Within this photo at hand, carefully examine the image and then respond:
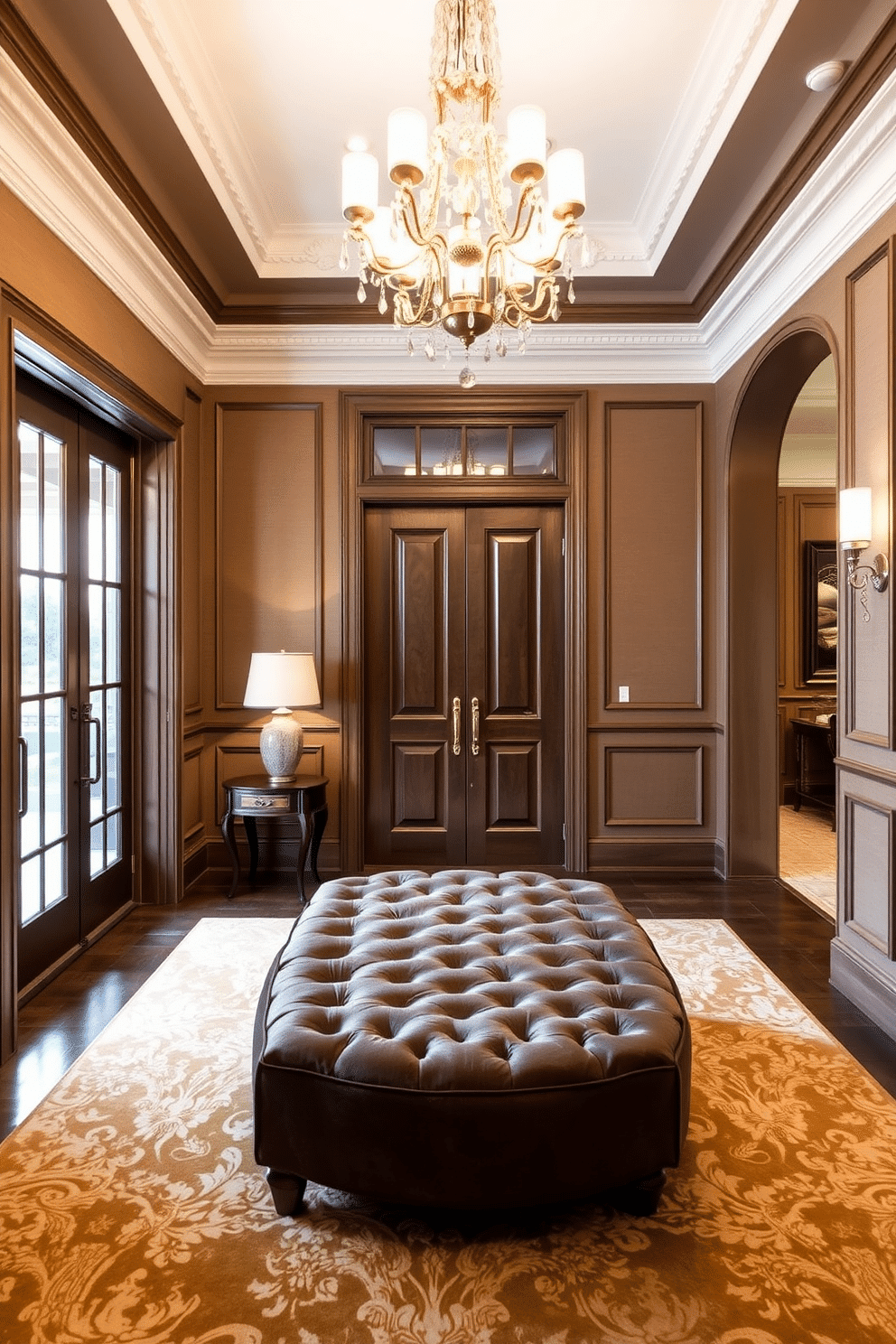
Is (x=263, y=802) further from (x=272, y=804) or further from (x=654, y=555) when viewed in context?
(x=654, y=555)

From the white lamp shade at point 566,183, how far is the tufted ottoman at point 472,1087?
2172 mm

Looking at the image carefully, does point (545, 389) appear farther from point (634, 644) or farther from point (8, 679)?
point (8, 679)

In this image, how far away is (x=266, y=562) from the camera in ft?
16.2

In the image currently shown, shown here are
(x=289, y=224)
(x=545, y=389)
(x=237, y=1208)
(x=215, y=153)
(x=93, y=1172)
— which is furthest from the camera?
(x=545, y=389)

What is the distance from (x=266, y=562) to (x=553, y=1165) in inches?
150

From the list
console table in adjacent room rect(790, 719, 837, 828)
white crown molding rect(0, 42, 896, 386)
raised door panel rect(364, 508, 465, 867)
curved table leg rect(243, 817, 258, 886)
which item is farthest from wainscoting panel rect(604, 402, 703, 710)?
console table in adjacent room rect(790, 719, 837, 828)

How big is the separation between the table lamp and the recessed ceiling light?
3.25 metres

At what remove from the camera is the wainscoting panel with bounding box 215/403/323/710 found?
4.92 metres

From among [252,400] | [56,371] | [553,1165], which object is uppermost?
[252,400]

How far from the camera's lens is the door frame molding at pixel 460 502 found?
4887 mm

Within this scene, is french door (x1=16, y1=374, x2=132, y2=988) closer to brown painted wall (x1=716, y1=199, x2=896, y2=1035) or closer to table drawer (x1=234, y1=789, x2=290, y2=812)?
table drawer (x1=234, y1=789, x2=290, y2=812)

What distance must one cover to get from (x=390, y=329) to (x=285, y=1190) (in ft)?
13.8

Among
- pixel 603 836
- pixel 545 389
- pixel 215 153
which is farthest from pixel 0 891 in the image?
pixel 545 389

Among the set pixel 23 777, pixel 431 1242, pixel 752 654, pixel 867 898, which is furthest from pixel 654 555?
pixel 431 1242
